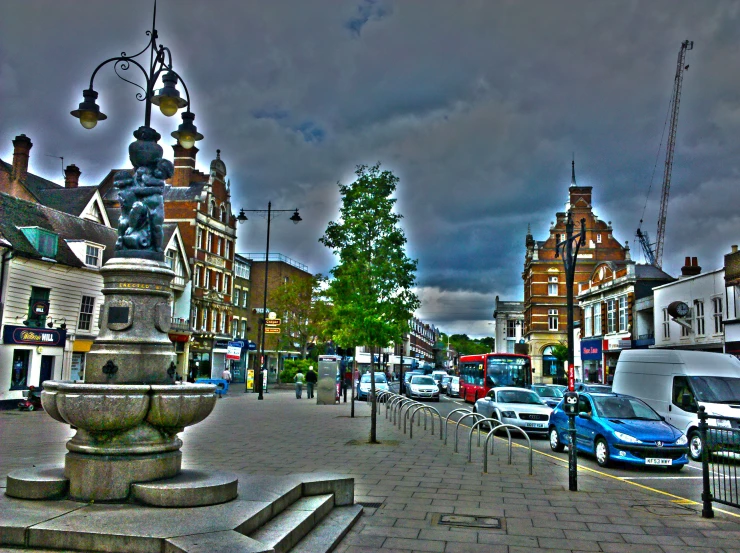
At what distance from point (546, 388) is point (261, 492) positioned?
2433 cm

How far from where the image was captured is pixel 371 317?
17.4 m

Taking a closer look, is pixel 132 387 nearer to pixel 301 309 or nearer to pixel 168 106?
pixel 168 106

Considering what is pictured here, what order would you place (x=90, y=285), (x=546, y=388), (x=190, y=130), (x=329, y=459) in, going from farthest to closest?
(x=90, y=285), (x=546, y=388), (x=329, y=459), (x=190, y=130)

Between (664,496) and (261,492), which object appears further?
(664,496)

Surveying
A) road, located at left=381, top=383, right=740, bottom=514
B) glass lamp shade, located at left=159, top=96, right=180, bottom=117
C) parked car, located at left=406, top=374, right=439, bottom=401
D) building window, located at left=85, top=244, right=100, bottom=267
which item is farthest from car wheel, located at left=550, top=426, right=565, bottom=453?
building window, located at left=85, top=244, right=100, bottom=267

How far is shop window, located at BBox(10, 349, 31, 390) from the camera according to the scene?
27.5 m

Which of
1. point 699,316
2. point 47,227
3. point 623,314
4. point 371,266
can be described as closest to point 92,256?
point 47,227

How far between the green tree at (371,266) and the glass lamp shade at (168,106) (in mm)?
9095

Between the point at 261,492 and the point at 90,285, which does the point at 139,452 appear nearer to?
the point at 261,492

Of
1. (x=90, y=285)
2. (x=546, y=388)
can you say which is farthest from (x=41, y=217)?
(x=546, y=388)

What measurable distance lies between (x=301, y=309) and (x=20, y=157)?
81.0 ft

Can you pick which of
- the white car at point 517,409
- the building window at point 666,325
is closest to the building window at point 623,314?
the building window at point 666,325

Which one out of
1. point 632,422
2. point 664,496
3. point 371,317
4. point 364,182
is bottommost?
point 664,496

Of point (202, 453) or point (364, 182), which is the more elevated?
point (364, 182)
